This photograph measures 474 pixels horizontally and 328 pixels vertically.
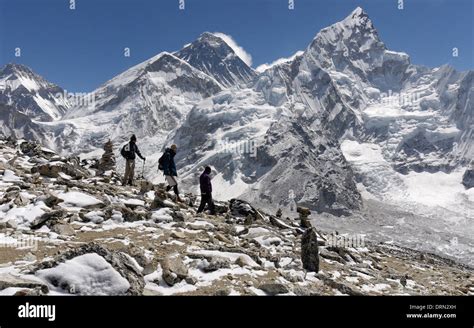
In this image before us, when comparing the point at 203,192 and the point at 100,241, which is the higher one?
the point at 203,192

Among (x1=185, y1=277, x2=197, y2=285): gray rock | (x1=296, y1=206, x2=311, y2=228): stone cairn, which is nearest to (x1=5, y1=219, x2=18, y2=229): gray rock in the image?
(x1=185, y1=277, x2=197, y2=285): gray rock

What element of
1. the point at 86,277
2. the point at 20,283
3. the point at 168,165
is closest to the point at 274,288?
the point at 86,277

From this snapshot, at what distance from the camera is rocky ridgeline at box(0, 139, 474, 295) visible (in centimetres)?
1052

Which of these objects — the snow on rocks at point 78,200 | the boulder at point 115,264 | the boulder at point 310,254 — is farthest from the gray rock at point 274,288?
the snow on rocks at point 78,200

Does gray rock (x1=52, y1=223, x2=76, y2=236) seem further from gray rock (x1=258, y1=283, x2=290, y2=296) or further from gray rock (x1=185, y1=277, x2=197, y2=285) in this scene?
gray rock (x1=258, y1=283, x2=290, y2=296)

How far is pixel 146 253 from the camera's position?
14.0 meters

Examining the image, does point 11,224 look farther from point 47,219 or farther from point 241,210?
point 241,210
